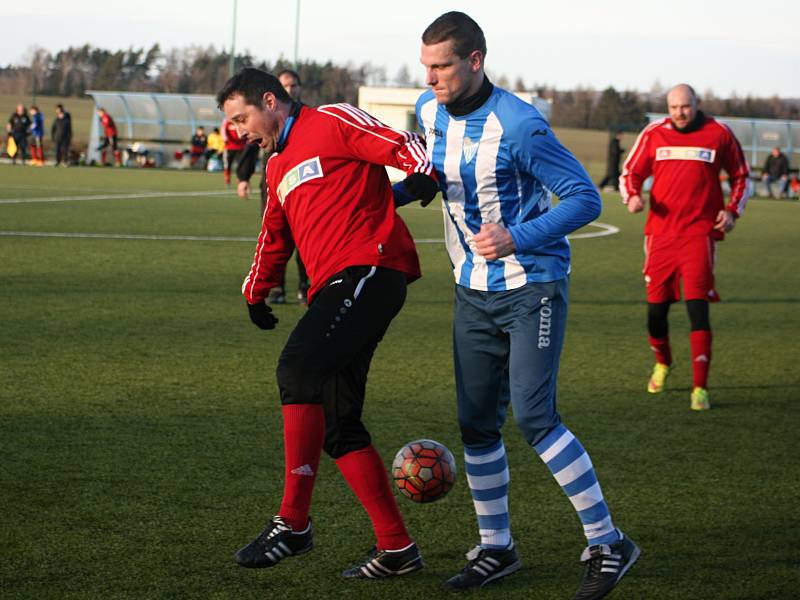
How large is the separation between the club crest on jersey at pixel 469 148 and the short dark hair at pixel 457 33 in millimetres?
321

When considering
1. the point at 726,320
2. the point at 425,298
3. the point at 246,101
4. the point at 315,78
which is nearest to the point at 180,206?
the point at 425,298

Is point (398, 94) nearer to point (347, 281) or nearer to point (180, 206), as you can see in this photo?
point (180, 206)

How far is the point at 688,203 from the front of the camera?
8.41 m

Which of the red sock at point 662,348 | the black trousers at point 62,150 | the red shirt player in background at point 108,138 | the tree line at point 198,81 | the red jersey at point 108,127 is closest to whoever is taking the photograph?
the red sock at point 662,348

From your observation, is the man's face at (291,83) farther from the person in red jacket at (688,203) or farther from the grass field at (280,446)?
the person in red jacket at (688,203)

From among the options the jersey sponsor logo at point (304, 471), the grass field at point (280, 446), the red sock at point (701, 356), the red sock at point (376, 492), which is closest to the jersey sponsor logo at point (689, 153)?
the red sock at point (701, 356)

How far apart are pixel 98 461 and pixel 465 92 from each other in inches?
116

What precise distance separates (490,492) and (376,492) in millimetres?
457

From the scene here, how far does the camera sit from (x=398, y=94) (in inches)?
1881

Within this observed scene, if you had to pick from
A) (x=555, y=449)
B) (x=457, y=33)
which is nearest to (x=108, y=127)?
(x=457, y=33)

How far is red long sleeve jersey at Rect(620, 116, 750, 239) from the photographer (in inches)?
331

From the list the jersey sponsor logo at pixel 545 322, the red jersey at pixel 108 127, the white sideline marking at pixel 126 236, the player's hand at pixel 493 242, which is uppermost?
the player's hand at pixel 493 242

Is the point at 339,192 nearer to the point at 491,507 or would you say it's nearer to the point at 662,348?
the point at 491,507

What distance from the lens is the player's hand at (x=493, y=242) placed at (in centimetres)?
429
